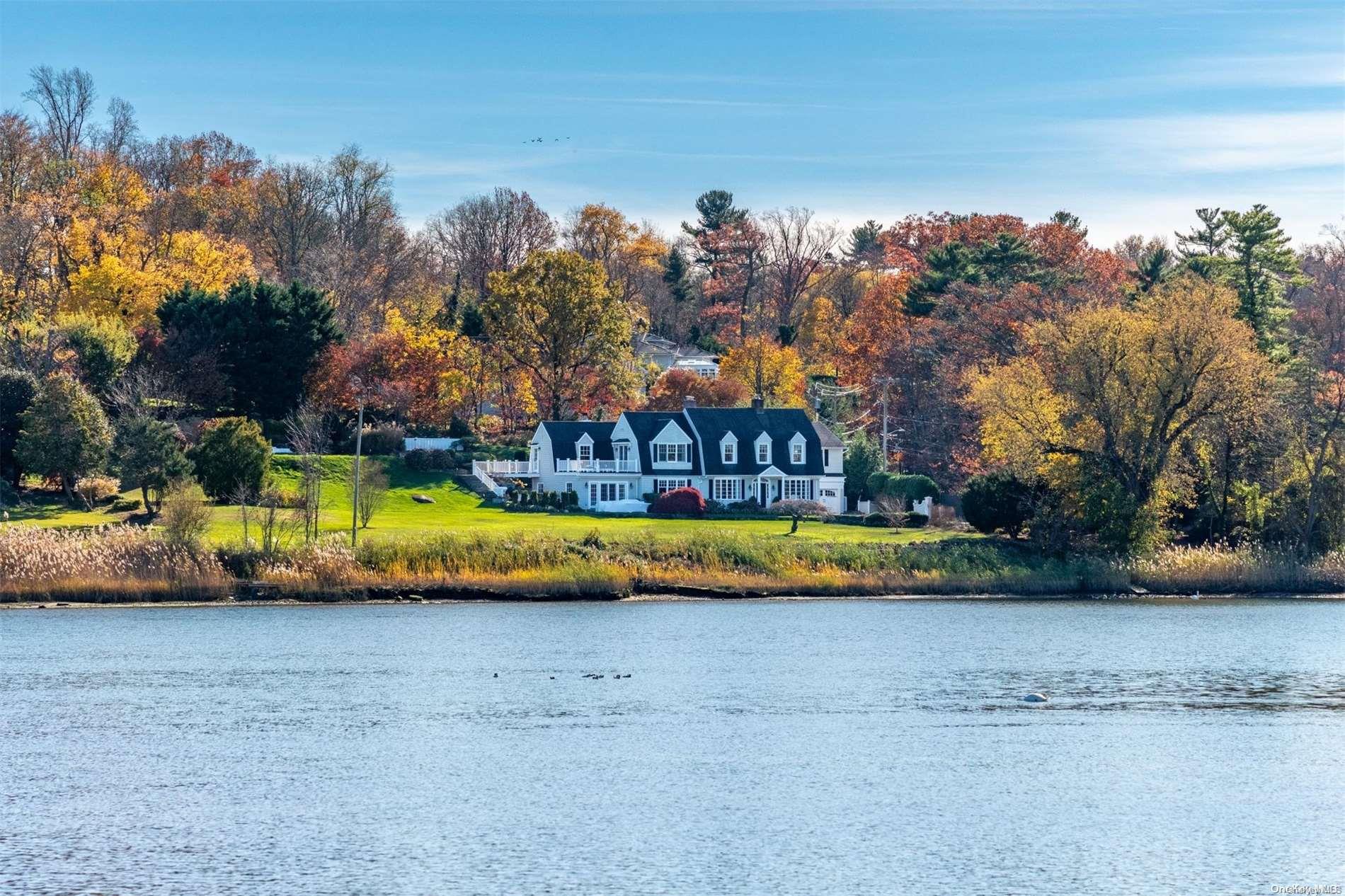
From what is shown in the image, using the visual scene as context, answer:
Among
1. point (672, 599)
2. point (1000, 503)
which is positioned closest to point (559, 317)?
point (1000, 503)

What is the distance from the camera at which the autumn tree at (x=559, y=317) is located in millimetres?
106062

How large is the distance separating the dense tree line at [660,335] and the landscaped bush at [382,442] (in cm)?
227

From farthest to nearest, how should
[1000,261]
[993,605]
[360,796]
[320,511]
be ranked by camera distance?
[1000,261] < [320,511] < [993,605] < [360,796]

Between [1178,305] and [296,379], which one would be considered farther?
[296,379]

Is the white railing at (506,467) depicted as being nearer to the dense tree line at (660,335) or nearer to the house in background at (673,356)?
the dense tree line at (660,335)

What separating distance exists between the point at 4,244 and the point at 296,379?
19015 mm

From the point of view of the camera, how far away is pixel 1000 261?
4183 inches

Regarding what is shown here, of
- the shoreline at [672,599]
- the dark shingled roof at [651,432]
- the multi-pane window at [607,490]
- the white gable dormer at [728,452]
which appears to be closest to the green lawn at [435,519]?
the shoreline at [672,599]

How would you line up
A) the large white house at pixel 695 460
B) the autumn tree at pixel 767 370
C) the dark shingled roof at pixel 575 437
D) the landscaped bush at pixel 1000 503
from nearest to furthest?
the landscaped bush at pixel 1000 503 → the large white house at pixel 695 460 → the dark shingled roof at pixel 575 437 → the autumn tree at pixel 767 370

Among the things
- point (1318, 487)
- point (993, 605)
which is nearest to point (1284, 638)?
point (993, 605)

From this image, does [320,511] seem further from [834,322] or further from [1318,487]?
[834,322]

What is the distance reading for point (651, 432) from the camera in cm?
9800

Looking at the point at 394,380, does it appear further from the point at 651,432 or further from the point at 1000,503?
the point at 1000,503

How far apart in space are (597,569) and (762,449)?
38537 mm
